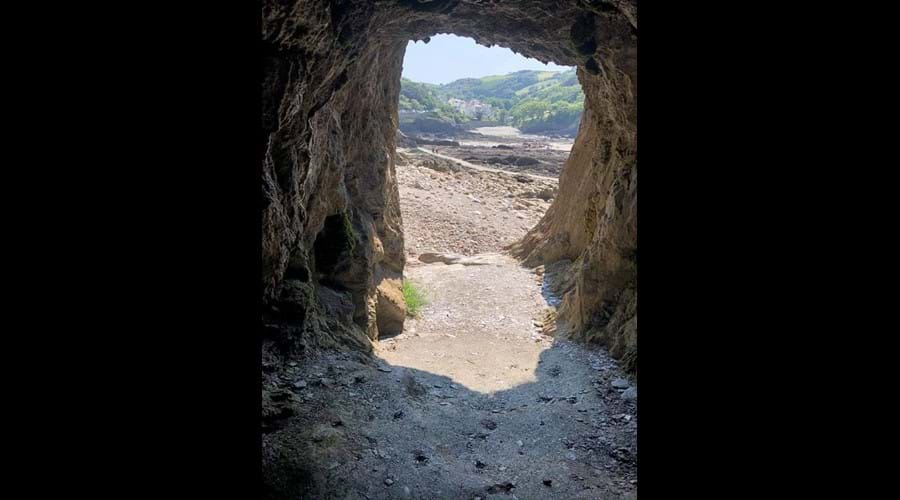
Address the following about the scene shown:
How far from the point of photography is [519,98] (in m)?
118

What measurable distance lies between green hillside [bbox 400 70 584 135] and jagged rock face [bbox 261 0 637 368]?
53.6 m

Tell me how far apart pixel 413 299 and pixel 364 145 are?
142 inches

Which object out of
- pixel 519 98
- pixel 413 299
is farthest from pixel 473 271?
pixel 519 98

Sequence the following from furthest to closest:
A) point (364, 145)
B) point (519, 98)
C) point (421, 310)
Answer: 1. point (519, 98)
2. point (421, 310)
3. point (364, 145)

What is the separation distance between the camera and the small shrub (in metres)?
11.6

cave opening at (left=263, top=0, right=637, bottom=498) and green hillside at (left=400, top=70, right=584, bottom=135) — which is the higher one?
green hillside at (left=400, top=70, right=584, bottom=135)

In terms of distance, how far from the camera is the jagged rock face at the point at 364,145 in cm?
535

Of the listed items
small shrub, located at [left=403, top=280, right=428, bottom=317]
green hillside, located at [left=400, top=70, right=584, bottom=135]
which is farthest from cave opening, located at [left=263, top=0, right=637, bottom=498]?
green hillside, located at [left=400, top=70, right=584, bottom=135]

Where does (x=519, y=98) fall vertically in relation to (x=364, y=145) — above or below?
above

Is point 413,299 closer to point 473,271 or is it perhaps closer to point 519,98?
point 473,271

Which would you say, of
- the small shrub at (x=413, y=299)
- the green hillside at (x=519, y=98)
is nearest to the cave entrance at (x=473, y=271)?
the small shrub at (x=413, y=299)

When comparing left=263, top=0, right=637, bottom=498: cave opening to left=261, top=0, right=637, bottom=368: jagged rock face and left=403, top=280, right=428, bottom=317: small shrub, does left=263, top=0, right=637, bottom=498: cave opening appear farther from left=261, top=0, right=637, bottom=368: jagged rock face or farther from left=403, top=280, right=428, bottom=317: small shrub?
left=403, top=280, right=428, bottom=317: small shrub

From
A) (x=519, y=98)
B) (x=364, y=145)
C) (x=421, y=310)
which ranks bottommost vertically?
(x=421, y=310)
